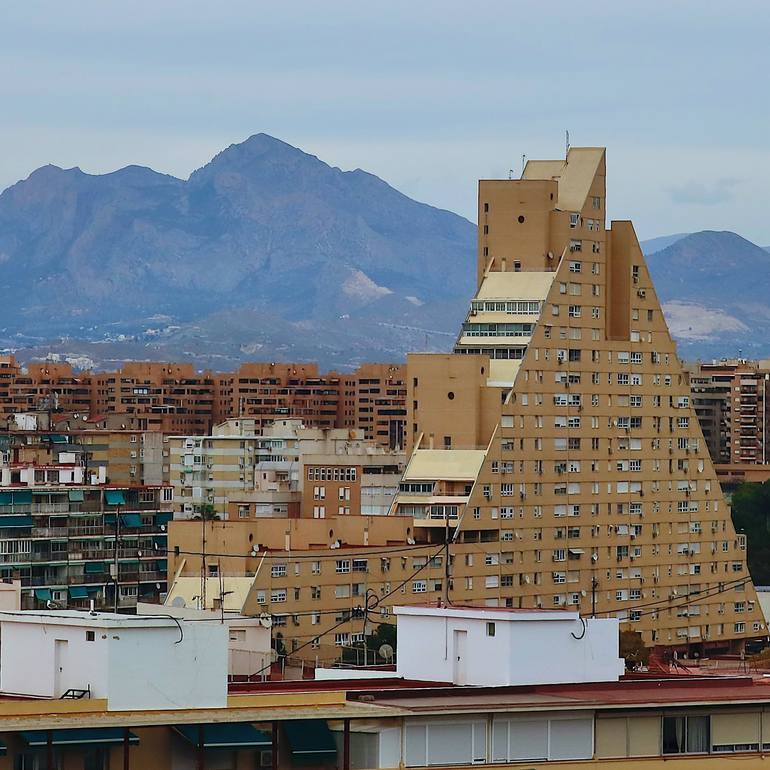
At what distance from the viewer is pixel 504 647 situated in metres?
41.4

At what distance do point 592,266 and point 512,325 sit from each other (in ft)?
13.6

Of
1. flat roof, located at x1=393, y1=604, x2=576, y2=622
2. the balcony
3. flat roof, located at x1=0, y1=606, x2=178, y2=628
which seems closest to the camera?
flat roof, located at x1=0, y1=606, x2=178, y2=628

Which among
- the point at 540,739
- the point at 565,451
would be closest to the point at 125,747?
the point at 540,739

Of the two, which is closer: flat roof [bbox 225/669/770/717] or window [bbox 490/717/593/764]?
window [bbox 490/717/593/764]

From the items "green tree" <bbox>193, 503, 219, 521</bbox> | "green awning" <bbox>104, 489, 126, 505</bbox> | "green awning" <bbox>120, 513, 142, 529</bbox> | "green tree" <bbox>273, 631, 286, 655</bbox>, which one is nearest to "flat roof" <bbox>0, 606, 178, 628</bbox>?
"green tree" <bbox>273, 631, 286, 655</bbox>

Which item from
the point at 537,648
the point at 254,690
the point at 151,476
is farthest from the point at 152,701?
the point at 151,476

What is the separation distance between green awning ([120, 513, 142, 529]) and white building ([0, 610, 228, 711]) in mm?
68516

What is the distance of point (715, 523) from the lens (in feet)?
369

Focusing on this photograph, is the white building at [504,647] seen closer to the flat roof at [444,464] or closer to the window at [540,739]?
the window at [540,739]

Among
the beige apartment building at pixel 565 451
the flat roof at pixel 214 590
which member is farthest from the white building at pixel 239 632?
the beige apartment building at pixel 565 451

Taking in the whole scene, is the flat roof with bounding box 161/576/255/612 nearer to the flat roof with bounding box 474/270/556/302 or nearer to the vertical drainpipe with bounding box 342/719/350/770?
the flat roof with bounding box 474/270/556/302

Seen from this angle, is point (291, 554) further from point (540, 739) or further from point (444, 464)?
point (540, 739)

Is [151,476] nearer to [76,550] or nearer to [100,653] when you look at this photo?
[76,550]

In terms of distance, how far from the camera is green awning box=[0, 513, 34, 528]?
101 metres
